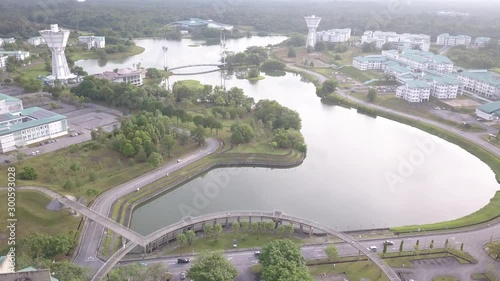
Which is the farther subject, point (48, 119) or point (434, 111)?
point (434, 111)

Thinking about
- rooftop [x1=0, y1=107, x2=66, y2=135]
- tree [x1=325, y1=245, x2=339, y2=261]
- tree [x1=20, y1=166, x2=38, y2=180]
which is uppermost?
rooftop [x1=0, y1=107, x2=66, y2=135]

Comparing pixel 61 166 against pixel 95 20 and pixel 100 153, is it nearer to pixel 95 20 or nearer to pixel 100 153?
pixel 100 153

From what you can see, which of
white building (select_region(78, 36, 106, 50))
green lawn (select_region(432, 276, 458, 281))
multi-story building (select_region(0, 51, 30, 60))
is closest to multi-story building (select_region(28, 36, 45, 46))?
white building (select_region(78, 36, 106, 50))

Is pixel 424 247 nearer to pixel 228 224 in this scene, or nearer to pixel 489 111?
pixel 228 224

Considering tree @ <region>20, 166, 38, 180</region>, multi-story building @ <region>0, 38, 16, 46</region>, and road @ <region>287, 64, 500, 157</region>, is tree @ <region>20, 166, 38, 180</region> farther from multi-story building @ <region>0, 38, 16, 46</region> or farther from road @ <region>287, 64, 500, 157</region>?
multi-story building @ <region>0, 38, 16, 46</region>

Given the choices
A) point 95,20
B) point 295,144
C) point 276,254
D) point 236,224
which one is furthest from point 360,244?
point 95,20

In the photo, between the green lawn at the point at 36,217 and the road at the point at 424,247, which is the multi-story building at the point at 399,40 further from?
the green lawn at the point at 36,217

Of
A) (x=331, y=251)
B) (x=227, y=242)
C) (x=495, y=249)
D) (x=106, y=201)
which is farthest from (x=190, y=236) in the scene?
(x=495, y=249)
